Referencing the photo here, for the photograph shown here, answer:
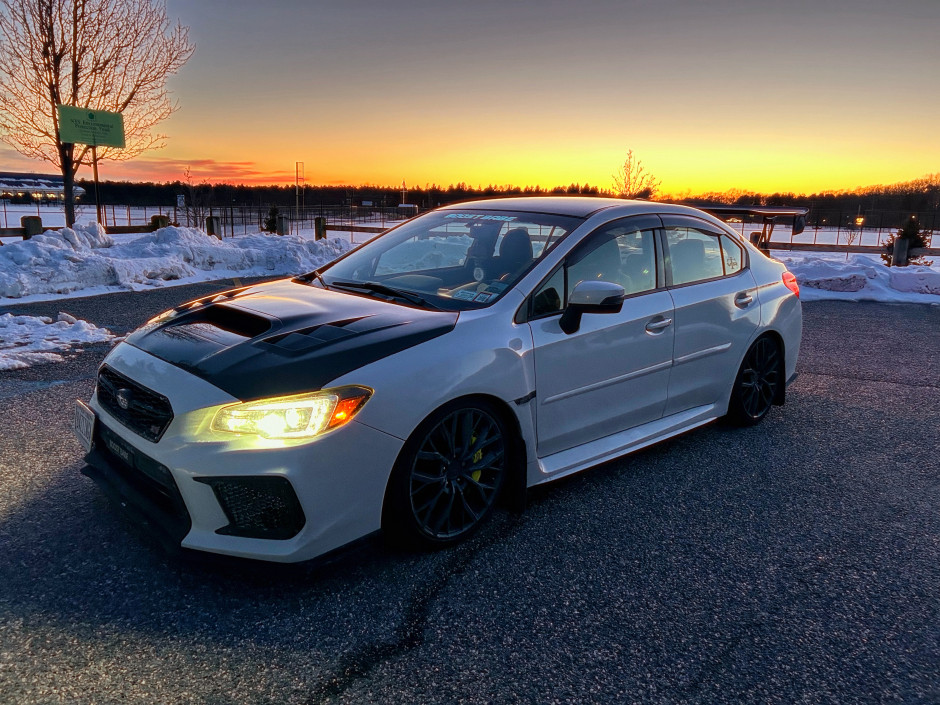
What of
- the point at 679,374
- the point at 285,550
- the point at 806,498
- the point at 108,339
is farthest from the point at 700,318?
the point at 108,339

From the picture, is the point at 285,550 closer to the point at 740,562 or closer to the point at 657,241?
the point at 740,562

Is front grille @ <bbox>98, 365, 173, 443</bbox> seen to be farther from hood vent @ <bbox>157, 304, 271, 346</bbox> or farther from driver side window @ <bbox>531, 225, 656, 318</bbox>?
driver side window @ <bbox>531, 225, 656, 318</bbox>

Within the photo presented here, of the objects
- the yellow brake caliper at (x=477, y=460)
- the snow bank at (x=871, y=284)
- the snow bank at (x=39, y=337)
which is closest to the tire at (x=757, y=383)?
the yellow brake caliper at (x=477, y=460)

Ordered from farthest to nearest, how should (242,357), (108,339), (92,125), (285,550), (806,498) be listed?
(92,125)
(108,339)
(806,498)
(242,357)
(285,550)

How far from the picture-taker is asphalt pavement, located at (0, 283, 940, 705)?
237 centimetres

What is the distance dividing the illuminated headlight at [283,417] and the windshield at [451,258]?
3.35 ft

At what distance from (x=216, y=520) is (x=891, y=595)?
2.94m

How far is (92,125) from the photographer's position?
728 inches

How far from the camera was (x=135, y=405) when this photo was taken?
117 inches

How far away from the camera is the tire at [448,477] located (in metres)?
2.97

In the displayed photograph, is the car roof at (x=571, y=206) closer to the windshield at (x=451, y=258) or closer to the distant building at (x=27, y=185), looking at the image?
the windshield at (x=451, y=258)

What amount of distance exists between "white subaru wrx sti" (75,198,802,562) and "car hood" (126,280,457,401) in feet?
0.04

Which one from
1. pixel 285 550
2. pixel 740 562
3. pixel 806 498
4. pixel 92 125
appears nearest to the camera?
pixel 285 550

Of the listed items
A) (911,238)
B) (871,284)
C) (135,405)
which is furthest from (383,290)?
(911,238)
